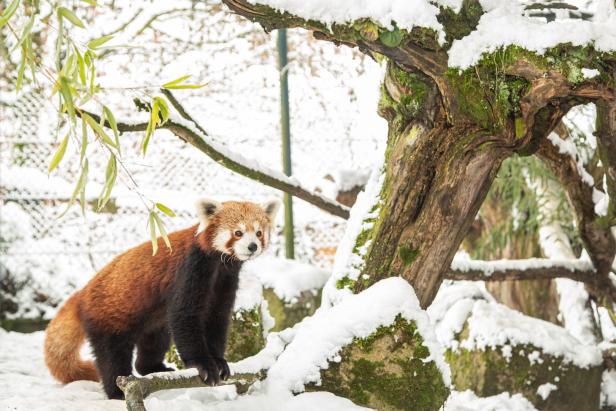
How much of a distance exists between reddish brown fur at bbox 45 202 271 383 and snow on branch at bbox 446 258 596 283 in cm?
145

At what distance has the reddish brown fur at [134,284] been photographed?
3047 mm

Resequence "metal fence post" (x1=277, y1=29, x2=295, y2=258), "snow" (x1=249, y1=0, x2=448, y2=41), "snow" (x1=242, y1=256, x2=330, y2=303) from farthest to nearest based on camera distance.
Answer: "metal fence post" (x1=277, y1=29, x2=295, y2=258) < "snow" (x1=242, y1=256, x2=330, y2=303) < "snow" (x1=249, y1=0, x2=448, y2=41)

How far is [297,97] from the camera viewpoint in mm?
5883

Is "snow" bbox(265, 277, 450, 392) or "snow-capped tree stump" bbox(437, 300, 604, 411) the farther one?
"snow-capped tree stump" bbox(437, 300, 604, 411)

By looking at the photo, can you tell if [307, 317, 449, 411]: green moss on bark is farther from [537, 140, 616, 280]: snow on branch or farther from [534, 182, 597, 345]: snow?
[534, 182, 597, 345]: snow

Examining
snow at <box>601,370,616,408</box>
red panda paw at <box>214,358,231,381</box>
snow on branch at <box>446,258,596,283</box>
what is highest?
snow on branch at <box>446,258,596,283</box>

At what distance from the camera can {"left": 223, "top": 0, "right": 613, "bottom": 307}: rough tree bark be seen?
8.25 ft

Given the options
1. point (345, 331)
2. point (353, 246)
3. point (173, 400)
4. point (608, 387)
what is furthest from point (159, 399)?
point (608, 387)

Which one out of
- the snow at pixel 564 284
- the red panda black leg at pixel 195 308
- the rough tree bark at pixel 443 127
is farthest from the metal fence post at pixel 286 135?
the rough tree bark at pixel 443 127

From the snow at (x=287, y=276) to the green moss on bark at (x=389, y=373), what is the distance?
2.10 m

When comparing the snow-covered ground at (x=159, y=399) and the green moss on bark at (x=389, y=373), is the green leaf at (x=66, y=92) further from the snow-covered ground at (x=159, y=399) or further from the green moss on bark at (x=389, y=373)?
the green moss on bark at (x=389, y=373)

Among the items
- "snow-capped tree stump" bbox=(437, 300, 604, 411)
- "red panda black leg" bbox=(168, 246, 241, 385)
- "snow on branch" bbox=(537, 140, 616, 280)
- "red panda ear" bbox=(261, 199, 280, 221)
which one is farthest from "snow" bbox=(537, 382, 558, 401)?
"red panda black leg" bbox=(168, 246, 241, 385)

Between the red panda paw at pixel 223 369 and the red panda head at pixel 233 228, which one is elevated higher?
the red panda head at pixel 233 228

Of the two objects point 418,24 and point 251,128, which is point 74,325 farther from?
point 251,128
